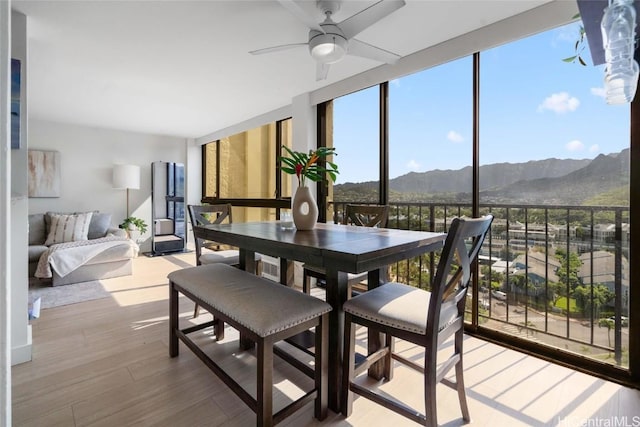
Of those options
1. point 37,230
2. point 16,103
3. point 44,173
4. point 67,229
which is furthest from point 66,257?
point 16,103

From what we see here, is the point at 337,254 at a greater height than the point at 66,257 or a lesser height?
greater

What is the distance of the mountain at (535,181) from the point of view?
6.42 feet

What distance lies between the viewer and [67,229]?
14.0 ft

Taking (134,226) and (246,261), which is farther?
(134,226)

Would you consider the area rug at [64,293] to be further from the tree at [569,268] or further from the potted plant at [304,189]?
the tree at [569,268]

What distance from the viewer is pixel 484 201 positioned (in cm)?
249

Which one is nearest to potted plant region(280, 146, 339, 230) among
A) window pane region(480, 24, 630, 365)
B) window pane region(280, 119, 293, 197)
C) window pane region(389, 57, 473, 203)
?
window pane region(389, 57, 473, 203)

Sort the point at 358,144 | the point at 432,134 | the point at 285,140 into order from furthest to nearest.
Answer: the point at 285,140 → the point at 358,144 → the point at 432,134

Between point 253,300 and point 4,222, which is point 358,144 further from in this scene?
point 4,222

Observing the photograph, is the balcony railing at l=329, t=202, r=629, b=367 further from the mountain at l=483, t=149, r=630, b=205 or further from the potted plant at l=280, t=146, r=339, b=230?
the potted plant at l=280, t=146, r=339, b=230

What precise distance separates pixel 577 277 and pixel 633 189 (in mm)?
689

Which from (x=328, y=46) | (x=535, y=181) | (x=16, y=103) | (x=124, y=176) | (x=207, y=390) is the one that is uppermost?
(x=328, y=46)

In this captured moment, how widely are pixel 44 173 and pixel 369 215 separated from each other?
17.2 feet

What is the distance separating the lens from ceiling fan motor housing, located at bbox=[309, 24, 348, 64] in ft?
6.04
